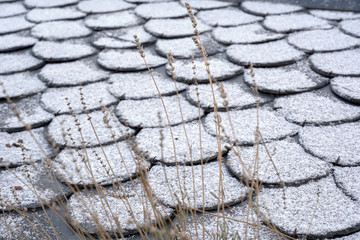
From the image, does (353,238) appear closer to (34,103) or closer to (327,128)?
(327,128)

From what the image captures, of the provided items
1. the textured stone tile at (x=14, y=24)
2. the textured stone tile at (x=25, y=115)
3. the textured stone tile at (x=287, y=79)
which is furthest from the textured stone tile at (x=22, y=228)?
the textured stone tile at (x=14, y=24)

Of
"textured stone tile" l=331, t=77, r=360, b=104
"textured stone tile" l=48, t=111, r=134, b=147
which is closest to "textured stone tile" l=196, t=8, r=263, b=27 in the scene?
"textured stone tile" l=331, t=77, r=360, b=104

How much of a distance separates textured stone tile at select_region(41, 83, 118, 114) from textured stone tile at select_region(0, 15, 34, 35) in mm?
884

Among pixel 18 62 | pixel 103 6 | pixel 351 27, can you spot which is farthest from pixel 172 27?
pixel 351 27

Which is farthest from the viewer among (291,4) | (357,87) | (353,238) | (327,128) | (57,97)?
(291,4)

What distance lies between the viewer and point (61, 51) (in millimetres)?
1993

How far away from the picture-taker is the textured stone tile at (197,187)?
1.01 m

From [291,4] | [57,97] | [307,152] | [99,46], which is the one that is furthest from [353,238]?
[291,4]

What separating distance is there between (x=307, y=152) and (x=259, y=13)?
1.38m

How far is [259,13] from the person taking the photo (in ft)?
7.75

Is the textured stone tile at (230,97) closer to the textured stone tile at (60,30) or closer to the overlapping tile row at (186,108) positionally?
the overlapping tile row at (186,108)

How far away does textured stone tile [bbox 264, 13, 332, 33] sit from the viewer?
6.88 ft

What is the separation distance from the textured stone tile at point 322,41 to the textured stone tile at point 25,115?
116 cm

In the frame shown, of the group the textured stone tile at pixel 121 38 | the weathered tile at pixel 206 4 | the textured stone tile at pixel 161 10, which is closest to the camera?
the textured stone tile at pixel 121 38
